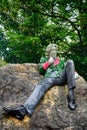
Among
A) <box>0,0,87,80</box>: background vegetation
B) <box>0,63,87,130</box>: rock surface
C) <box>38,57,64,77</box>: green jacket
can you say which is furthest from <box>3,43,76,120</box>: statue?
<box>0,0,87,80</box>: background vegetation

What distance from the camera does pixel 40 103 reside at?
7461 millimetres

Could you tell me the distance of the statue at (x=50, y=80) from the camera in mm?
6992

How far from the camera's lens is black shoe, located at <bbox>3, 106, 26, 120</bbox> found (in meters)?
6.86

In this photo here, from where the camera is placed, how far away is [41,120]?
7.12m

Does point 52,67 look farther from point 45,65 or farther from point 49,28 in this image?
point 49,28

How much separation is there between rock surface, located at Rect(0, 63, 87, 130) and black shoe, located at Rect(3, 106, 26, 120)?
0.10m

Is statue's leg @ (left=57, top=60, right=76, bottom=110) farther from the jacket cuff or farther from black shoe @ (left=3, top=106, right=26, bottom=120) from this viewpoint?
black shoe @ (left=3, top=106, right=26, bottom=120)

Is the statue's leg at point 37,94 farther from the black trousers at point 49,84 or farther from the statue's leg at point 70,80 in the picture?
the statue's leg at point 70,80

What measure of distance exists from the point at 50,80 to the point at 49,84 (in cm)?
10

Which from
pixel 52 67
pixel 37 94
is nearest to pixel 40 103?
pixel 37 94

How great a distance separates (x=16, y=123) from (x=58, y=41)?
225 inches

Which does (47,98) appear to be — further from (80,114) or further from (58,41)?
(58,41)

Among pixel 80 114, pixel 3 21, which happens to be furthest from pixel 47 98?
pixel 3 21

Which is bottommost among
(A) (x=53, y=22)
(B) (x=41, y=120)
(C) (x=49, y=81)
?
(B) (x=41, y=120)
